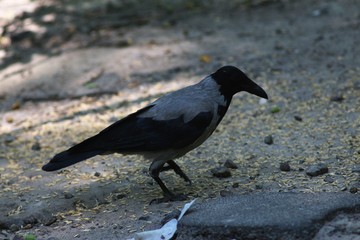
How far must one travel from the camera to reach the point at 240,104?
270 inches

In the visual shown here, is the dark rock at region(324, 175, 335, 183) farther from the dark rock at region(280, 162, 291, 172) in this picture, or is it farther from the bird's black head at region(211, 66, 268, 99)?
the bird's black head at region(211, 66, 268, 99)

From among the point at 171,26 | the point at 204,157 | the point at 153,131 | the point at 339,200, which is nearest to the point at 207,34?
the point at 171,26

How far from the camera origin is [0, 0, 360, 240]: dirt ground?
4848 mm

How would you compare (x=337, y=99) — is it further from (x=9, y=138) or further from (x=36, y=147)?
(x=9, y=138)

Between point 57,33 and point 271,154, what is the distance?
5.28 m

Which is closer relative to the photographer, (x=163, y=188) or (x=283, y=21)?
(x=163, y=188)

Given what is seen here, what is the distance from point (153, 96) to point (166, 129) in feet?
8.53

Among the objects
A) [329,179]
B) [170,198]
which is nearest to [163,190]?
[170,198]

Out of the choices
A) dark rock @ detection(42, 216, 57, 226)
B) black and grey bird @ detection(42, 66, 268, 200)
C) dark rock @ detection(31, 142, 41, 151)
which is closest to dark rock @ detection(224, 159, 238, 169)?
black and grey bird @ detection(42, 66, 268, 200)

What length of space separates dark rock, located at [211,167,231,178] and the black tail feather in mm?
903

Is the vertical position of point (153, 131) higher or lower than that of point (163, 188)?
higher

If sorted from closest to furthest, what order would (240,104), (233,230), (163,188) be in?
(233,230) → (163,188) → (240,104)

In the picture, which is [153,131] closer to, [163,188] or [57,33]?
[163,188]

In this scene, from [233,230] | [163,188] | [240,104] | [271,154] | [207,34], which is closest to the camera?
[233,230]
